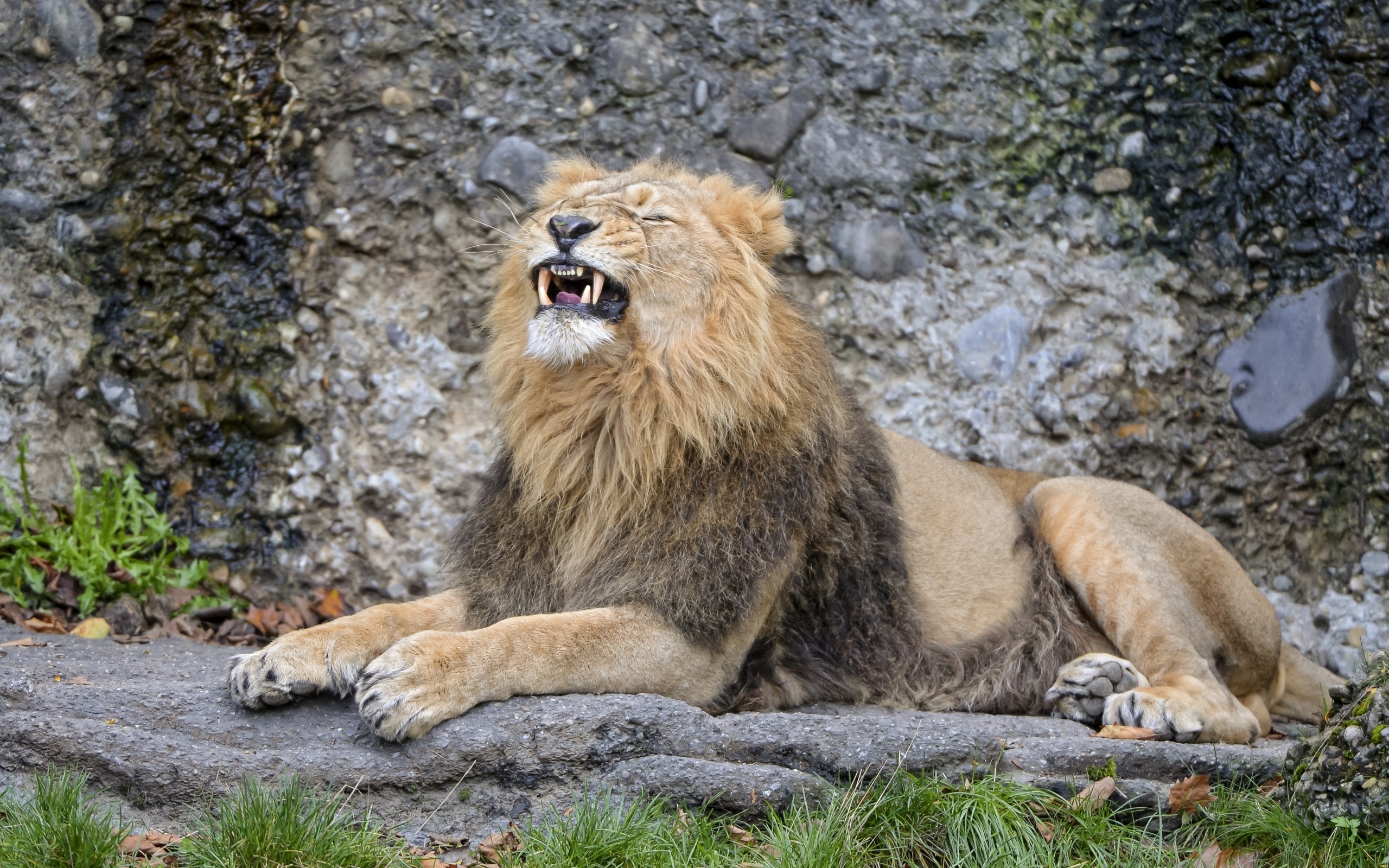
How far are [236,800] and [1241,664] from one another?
3490mm

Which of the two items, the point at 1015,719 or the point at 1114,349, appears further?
the point at 1114,349

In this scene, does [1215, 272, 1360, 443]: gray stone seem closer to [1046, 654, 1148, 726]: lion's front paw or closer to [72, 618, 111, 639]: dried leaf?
[1046, 654, 1148, 726]: lion's front paw

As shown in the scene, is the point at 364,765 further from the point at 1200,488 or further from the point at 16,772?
the point at 1200,488

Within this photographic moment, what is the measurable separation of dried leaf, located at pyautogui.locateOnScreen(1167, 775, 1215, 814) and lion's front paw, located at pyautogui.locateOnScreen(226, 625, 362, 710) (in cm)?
220

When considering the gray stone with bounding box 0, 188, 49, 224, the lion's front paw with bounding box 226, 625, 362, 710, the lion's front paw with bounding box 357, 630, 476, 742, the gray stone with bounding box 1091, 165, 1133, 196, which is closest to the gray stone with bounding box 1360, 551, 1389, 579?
the gray stone with bounding box 1091, 165, 1133, 196

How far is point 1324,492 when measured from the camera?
586 cm

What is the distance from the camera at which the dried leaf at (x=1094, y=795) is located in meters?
3.36

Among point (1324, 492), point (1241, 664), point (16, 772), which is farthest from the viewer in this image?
point (1324, 492)

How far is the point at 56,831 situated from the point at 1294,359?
5.12 m

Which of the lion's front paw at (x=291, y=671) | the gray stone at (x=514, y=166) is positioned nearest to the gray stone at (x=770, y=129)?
the gray stone at (x=514, y=166)

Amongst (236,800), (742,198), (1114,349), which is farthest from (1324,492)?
(236,800)

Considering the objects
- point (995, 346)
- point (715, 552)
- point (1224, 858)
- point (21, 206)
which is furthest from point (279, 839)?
point (995, 346)

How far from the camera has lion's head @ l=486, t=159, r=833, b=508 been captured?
402 centimetres

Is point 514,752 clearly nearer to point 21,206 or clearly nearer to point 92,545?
point 92,545
